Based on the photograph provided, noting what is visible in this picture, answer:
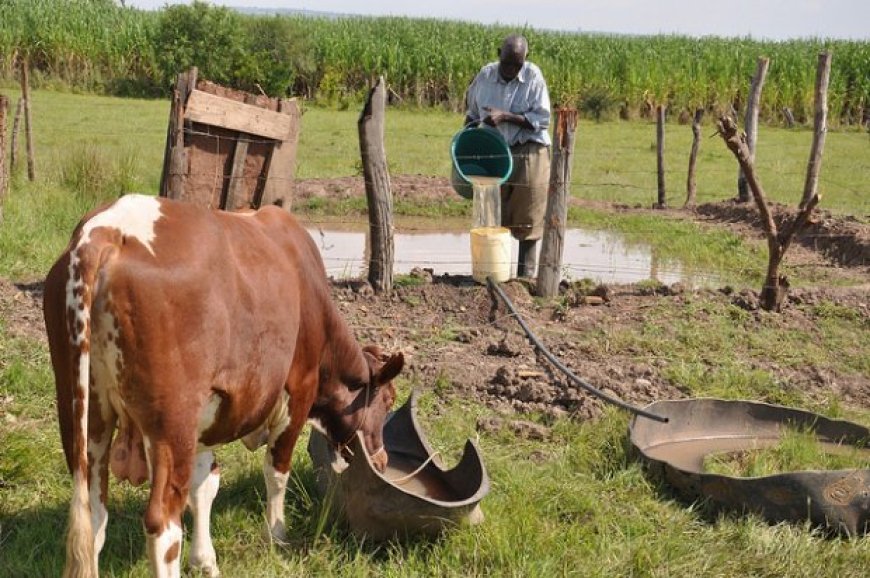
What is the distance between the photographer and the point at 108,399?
13.1 ft

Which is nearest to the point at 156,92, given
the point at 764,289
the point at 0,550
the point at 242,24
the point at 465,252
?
the point at 242,24

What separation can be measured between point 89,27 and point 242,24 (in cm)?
581

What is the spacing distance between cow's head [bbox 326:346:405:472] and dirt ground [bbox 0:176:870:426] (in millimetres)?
1322

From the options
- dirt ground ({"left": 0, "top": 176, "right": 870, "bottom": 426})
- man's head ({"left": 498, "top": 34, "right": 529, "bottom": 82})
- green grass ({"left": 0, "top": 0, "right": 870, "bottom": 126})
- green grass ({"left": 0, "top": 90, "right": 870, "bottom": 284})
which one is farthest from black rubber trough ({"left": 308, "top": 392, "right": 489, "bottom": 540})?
green grass ({"left": 0, "top": 0, "right": 870, "bottom": 126})

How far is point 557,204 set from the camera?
9.19 meters

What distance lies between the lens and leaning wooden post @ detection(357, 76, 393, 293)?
29.0ft

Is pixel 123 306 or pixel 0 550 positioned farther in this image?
pixel 0 550

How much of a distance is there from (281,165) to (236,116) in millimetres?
696

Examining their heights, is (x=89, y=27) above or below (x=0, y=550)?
above

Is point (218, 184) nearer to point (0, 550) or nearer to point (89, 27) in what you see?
point (0, 550)

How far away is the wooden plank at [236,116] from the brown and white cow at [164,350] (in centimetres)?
366

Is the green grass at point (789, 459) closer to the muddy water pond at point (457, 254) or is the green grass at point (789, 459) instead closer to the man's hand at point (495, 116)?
the muddy water pond at point (457, 254)

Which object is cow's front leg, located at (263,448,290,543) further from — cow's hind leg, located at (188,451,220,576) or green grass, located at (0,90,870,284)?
green grass, located at (0,90,870,284)

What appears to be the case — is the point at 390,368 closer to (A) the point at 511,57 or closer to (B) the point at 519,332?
(B) the point at 519,332
